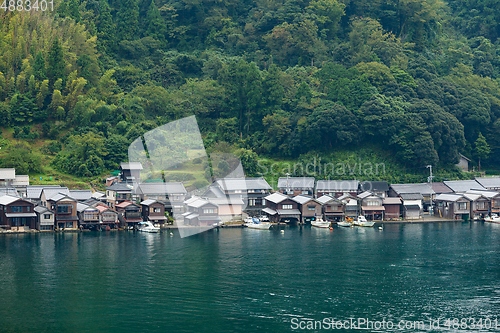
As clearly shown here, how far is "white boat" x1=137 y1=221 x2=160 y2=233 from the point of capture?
26.9 m

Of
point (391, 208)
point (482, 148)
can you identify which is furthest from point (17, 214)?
point (482, 148)

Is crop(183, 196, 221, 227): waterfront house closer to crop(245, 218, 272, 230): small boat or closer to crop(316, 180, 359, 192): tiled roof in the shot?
crop(245, 218, 272, 230): small boat

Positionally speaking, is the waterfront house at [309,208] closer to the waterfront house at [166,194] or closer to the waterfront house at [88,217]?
the waterfront house at [166,194]

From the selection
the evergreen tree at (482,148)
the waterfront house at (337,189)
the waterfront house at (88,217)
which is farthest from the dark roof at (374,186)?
the waterfront house at (88,217)

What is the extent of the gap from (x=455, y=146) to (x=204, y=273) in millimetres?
23679

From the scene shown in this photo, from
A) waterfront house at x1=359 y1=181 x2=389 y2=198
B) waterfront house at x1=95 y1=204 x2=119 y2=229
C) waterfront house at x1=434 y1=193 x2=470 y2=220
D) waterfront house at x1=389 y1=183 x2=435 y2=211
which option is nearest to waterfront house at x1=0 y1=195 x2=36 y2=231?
waterfront house at x1=95 y1=204 x2=119 y2=229

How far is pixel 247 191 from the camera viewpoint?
Result: 3097 cm

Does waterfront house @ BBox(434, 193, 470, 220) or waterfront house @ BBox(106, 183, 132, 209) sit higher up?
waterfront house @ BBox(106, 183, 132, 209)

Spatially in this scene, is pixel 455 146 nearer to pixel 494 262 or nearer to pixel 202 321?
pixel 494 262

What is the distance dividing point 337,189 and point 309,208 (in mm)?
2607

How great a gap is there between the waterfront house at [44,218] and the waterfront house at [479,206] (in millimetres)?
22631

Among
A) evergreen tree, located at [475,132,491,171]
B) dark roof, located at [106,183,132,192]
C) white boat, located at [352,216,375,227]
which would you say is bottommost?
white boat, located at [352,216,375,227]

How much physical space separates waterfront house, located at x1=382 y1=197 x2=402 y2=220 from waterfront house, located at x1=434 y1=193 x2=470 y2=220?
9.48ft

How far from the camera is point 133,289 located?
1708 centimetres
